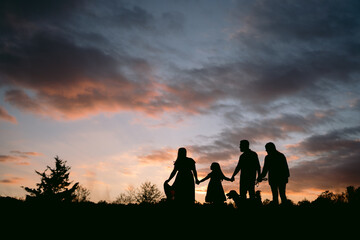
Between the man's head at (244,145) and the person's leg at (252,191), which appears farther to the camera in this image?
the man's head at (244,145)

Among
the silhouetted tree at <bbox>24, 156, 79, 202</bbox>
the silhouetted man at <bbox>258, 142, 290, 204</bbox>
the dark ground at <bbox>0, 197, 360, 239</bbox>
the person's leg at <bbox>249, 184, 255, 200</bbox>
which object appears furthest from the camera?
the silhouetted tree at <bbox>24, 156, 79, 202</bbox>

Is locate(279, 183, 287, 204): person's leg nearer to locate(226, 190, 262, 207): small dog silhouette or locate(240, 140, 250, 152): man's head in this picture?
locate(226, 190, 262, 207): small dog silhouette

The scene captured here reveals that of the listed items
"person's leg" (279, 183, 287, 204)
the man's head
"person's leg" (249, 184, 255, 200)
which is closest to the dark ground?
"person's leg" (279, 183, 287, 204)

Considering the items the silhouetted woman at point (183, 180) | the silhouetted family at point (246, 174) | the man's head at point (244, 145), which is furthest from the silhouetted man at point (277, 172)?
the silhouetted woman at point (183, 180)

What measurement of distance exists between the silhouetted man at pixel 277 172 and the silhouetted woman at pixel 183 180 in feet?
9.65

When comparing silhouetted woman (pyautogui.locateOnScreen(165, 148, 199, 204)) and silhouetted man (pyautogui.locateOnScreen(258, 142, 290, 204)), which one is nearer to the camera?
silhouetted man (pyautogui.locateOnScreen(258, 142, 290, 204))

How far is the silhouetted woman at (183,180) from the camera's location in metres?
9.08

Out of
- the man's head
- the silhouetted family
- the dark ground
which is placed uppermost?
the man's head

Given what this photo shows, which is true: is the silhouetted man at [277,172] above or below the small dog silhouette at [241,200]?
above

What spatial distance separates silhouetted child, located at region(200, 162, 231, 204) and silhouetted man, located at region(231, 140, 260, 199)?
4.63ft

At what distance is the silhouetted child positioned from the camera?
10.7 metres

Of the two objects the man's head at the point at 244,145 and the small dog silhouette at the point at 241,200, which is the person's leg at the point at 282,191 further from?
the man's head at the point at 244,145

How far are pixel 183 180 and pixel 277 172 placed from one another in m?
3.50

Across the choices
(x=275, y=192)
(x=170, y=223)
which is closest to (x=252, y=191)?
(x=275, y=192)
